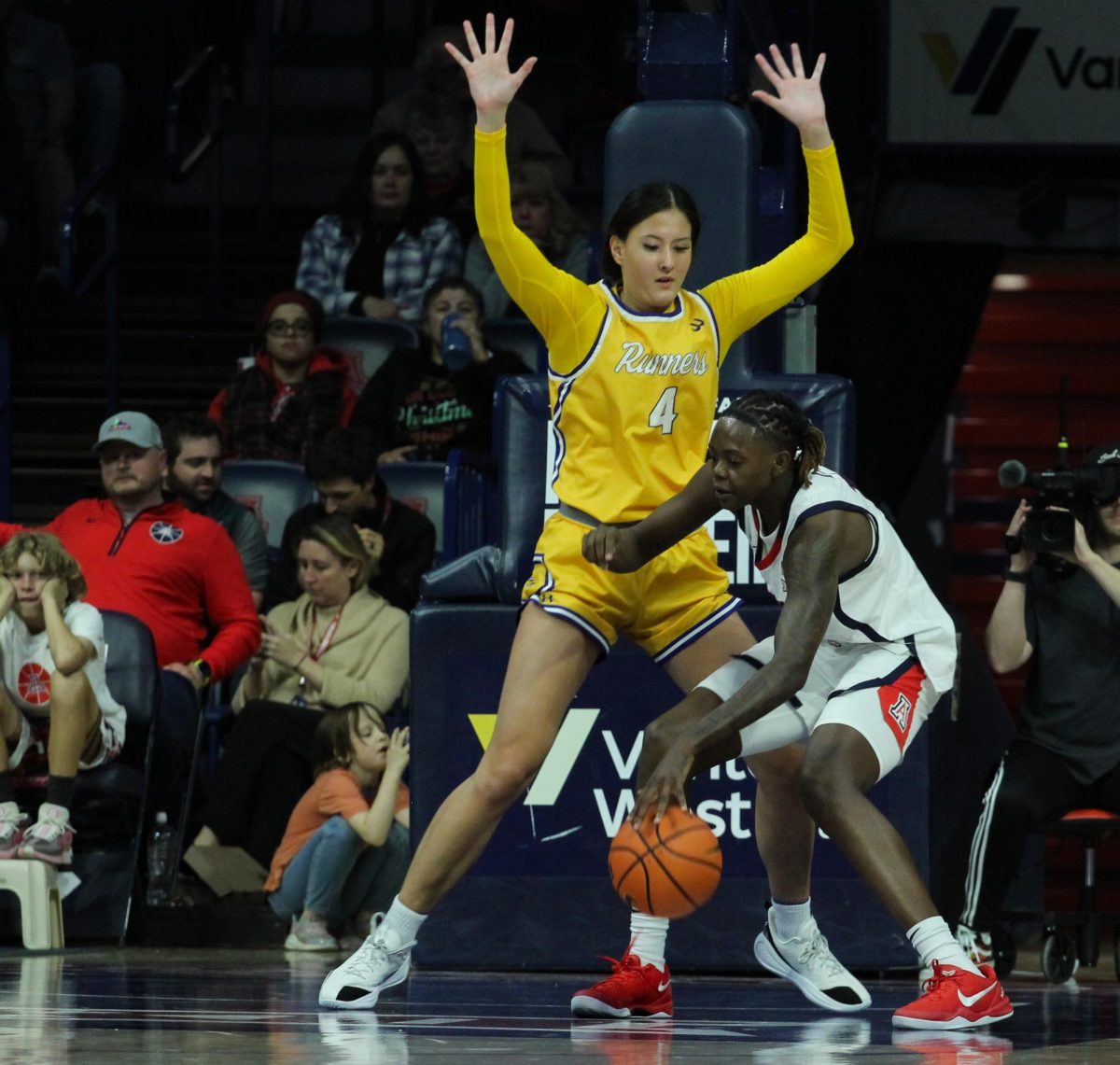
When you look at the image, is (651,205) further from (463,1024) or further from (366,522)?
(366,522)

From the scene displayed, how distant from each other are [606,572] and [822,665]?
58 cm

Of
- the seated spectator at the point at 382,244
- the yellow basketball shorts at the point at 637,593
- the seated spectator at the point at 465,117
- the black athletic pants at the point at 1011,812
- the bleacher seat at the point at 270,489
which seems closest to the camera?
the yellow basketball shorts at the point at 637,593

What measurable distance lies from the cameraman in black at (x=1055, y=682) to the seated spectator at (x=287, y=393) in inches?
128

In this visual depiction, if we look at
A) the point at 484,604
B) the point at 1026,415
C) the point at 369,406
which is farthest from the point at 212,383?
the point at 484,604

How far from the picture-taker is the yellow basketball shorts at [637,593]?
5863 millimetres

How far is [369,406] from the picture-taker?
394 inches

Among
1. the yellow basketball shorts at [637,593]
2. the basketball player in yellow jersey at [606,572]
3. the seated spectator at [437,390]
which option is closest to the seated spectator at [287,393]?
the seated spectator at [437,390]

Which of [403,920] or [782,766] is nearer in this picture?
[403,920]

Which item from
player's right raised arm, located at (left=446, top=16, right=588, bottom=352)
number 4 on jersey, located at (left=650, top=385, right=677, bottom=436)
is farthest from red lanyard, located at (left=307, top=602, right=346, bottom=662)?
number 4 on jersey, located at (left=650, top=385, right=677, bottom=436)

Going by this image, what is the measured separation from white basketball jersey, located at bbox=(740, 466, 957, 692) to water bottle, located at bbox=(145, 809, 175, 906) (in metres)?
3.34

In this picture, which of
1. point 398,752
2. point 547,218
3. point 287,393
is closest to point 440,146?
point 547,218

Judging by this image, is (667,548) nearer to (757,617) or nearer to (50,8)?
(757,617)

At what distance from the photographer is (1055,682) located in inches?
312

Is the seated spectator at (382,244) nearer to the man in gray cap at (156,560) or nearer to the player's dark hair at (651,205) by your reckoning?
the man in gray cap at (156,560)
